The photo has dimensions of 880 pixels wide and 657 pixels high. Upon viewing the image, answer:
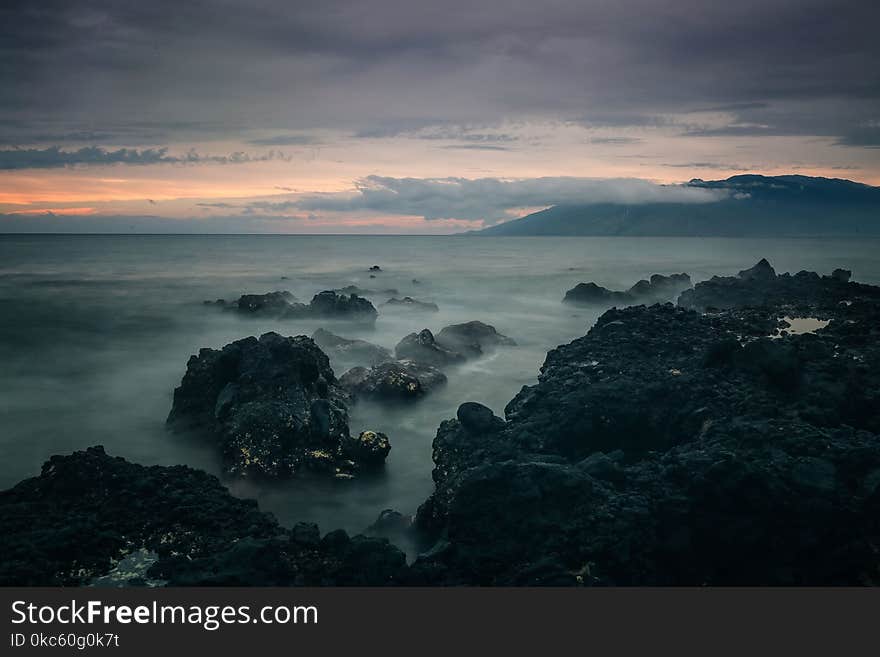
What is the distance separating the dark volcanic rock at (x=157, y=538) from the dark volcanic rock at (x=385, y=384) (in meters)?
8.44

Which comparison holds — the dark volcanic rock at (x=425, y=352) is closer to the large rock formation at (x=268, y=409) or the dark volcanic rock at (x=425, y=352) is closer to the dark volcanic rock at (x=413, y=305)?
the large rock formation at (x=268, y=409)

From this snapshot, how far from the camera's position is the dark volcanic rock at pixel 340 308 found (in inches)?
1350

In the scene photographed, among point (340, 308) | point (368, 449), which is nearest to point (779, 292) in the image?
point (368, 449)

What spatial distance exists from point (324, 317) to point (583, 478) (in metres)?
26.4

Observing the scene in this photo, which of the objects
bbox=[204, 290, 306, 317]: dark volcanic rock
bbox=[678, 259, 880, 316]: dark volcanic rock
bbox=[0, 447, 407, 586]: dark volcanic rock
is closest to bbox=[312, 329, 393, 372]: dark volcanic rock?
bbox=[204, 290, 306, 317]: dark volcanic rock

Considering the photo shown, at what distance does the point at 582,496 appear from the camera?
29.4 feet

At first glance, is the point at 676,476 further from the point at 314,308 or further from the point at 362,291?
the point at 362,291

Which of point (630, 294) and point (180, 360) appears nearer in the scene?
point (180, 360)

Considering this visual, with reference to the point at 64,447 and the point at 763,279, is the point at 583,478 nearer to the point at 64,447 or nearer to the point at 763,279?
the point at 64,447

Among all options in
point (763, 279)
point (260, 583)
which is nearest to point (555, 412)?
point (260, 583)

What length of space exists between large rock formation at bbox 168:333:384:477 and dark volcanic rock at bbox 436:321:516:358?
9.13 m

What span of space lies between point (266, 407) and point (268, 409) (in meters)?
0.08

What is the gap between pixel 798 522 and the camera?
8.20 m

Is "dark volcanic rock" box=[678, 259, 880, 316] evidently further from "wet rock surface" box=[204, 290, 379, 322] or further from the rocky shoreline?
"wet rock surface" box=[204, 290, 379, 322]
